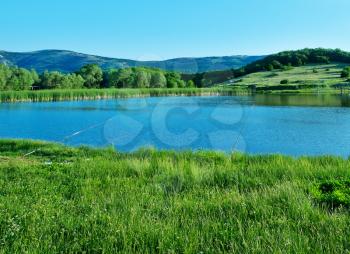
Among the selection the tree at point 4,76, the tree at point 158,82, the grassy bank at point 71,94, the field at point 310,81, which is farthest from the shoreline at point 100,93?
the tree at point 158,82

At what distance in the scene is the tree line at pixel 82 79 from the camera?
4306 inches

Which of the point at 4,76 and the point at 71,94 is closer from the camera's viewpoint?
the point at 71,94

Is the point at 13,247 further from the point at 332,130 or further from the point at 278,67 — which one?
the point at 278,67

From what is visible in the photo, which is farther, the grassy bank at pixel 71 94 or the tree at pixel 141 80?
the tree at pixel 141 80

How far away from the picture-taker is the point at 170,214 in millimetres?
6617

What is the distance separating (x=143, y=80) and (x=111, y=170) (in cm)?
13366

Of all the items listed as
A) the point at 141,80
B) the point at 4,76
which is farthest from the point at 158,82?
the point at 4,76

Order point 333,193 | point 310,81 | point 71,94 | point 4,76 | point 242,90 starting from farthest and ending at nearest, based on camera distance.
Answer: point 310,81, point 242,90, point 4,76, point 71,94, point 333,193

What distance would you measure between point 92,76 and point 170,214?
145 meters

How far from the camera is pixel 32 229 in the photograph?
19.4 feet

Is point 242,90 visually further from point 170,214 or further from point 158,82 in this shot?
point 170,214

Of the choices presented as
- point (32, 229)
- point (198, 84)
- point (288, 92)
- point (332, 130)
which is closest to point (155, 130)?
point (332, 130)

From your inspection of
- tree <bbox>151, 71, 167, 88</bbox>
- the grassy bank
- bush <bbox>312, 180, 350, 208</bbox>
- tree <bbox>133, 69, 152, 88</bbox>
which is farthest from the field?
bush <bbox>312, 180, 350, 208</bbox>

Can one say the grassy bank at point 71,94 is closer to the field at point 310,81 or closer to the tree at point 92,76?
the field at point 310,81
